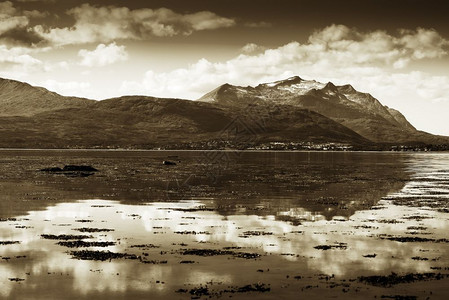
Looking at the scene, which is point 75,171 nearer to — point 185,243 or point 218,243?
point 185,243

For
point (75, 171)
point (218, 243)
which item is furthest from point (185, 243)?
point (75, 171)

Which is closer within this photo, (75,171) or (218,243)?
(218,243)

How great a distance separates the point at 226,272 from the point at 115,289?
514 cm

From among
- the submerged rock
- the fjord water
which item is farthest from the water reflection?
the submerged rock

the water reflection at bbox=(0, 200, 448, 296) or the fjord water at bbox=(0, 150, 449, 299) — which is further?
the water reflection at bbox=(0, 200, 448, 296)

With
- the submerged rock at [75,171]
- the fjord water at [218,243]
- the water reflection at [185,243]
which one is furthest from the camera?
the submerged rock at [75,171]

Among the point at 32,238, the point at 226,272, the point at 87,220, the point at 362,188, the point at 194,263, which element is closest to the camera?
the point at 226,272

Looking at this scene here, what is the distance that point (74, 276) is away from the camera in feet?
78.3

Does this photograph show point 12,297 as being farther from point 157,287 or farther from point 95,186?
point 95,186

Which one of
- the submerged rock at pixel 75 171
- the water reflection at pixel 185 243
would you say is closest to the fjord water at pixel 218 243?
the water reflection at pixel 185 243

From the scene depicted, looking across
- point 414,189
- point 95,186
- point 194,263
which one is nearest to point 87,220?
point 194,263

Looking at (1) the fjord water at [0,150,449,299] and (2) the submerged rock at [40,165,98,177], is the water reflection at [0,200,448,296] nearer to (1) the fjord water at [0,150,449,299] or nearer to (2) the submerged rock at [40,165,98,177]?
(1) the fjord water at [0,150,449,299]

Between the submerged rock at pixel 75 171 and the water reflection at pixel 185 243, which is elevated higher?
the submerged rock at pixel 75 171

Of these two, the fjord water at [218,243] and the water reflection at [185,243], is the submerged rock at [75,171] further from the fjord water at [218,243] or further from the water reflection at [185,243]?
the water reflection at [185,243]
